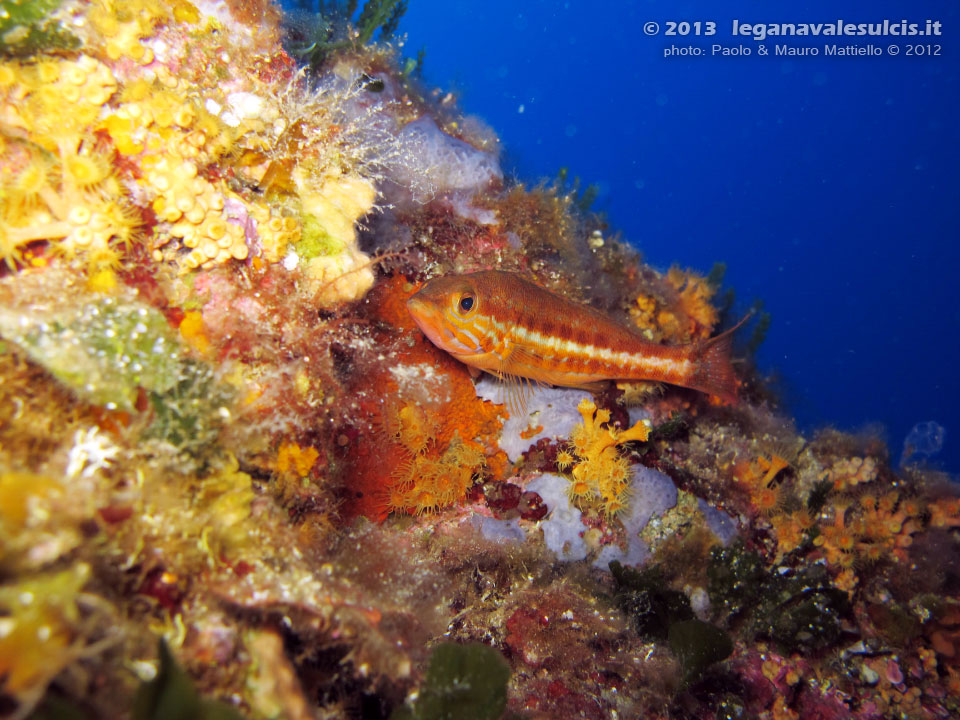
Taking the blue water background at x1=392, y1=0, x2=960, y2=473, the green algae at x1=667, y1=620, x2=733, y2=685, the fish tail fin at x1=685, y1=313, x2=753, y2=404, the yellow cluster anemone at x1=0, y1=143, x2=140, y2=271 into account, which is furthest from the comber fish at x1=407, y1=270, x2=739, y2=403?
the blue water background at x1=392, y1=0, x2=960, y2=473

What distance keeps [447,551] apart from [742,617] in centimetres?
347

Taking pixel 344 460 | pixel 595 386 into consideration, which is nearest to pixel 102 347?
pixel 344 460

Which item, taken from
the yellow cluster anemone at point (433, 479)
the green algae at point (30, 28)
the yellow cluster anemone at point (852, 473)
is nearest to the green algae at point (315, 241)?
the green algae at point (30, 28)

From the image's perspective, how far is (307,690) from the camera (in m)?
2.39

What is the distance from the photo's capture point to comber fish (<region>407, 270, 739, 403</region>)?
12.6 feet

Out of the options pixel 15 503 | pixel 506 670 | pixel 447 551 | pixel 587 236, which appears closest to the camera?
pixel 15 503

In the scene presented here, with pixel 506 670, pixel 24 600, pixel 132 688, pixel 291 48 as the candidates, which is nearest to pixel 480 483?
pixel 506 670

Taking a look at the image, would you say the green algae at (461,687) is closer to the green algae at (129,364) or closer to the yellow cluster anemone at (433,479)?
the yellow cluster anemone at (433,479)

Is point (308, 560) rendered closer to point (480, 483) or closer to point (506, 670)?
point (506, 670)

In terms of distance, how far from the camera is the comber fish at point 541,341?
386 cm

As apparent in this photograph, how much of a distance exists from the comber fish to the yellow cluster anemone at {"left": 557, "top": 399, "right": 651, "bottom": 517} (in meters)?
0.45

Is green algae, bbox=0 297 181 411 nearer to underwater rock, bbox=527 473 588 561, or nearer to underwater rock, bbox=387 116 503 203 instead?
underwater rock, bbox=387 116 503 203

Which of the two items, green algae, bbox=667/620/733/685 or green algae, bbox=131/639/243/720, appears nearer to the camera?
green algae, bbox=131/639/243/720

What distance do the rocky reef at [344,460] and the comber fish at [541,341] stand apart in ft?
1.36
